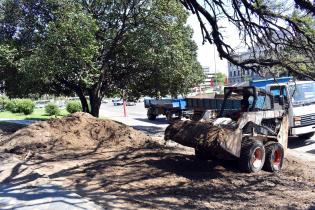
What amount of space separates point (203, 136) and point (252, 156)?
4.05 feet

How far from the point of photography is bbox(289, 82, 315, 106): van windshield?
53.6 ft

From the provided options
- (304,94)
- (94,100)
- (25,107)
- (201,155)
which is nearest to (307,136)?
(304,94)

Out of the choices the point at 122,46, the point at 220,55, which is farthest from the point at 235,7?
the point at 122,46

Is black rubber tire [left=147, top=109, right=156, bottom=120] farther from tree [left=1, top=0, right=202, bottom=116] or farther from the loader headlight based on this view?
the loader headlight

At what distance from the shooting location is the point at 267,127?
1134 cm

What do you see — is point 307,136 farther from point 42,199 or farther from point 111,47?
point 42,199

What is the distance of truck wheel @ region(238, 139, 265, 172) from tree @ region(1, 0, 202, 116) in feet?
31.1

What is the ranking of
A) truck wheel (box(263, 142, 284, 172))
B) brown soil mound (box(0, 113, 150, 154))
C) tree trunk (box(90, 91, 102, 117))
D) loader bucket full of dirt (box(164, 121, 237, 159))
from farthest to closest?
1. tree trunk (box(90, 91, 102, 117))
2. brown soil mound (box(0, 113, 150, 154))
3. truck wheel (box(263, 142, 284, 172))
4. loader bucket full of dirt (box(164, 121, 237, 159))

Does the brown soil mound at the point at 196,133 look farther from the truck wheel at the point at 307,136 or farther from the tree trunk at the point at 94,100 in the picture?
the tree trunk at the point at 94,100

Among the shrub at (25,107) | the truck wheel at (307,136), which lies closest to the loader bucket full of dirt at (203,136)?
the truck wheel at (307,136)

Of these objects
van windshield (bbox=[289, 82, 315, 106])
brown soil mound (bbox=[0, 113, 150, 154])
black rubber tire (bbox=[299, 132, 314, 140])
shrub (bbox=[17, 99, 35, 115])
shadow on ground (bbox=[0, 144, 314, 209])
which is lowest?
shadow on ground (bbox=[0, 144, 314, 209])

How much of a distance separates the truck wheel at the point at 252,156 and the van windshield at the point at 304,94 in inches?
254

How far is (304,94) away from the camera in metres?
16.6

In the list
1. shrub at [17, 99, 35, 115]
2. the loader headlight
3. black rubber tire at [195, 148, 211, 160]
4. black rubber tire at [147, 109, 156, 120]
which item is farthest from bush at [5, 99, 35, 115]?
black rubber tire at [195, 148, 211, 160]
